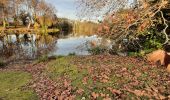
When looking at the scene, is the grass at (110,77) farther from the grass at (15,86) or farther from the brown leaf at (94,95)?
the grass at (15,86)

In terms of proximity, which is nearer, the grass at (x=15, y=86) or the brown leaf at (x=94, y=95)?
the brown leaf at (x=94, y=95)

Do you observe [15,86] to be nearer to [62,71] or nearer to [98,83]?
[62,71]

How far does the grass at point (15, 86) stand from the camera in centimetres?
1497

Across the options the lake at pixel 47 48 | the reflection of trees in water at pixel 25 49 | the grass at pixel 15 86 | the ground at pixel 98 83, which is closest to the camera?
the ground at pixel 98 83

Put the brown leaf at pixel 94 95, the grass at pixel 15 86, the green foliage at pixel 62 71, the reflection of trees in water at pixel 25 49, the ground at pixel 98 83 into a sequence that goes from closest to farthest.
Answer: the brown leaf at pixel 94 95 → the ground at pixel 98 83 → the grass at pixel 15 86 → the green foliage at pixel 62 71 → the reflection of trees in water at pixel 25 49

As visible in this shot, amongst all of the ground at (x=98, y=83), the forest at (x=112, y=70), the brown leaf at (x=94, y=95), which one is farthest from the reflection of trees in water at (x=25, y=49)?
the brown leaf at (x=94, y=95)

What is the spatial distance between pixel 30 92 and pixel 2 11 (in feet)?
265

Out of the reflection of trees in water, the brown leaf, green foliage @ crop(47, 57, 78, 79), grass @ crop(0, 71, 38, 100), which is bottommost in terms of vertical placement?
the reflection of trees in water

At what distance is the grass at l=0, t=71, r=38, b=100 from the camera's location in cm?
1497

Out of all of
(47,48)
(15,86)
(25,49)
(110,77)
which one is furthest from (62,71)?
(47,48)

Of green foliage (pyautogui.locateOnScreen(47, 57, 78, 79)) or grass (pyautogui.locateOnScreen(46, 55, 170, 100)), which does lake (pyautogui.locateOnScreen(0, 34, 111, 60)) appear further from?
grass (pyautogui.locateOnScreen(46, 55, 170, 100))

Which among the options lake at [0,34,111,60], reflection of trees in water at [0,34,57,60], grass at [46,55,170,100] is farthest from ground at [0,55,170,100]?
reflection of trees in water at [0,34,57,60]

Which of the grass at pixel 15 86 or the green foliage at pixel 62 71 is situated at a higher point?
the green foliage at pixel 62 71

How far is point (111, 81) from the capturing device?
14.5 meters
